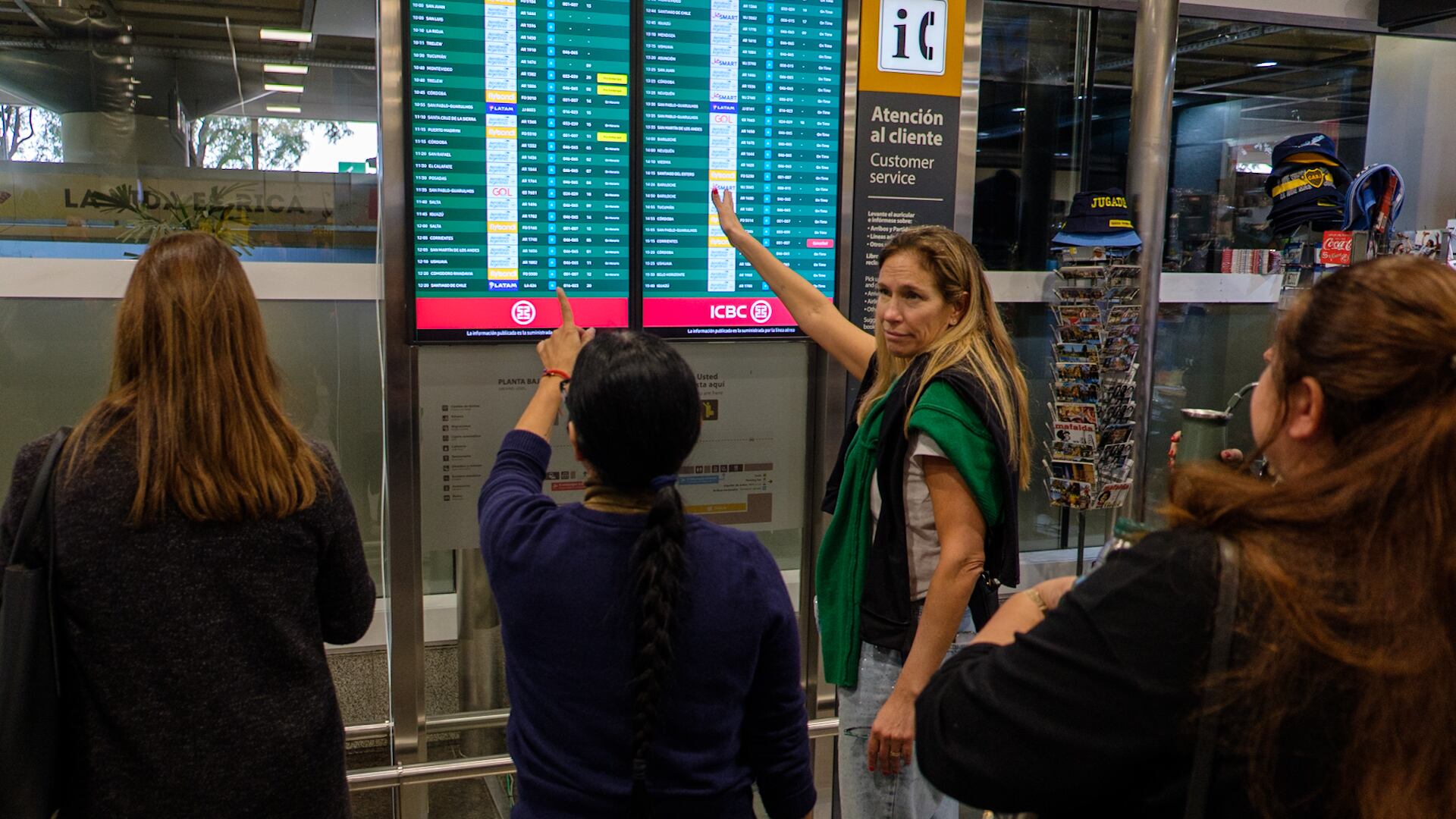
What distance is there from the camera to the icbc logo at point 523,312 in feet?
9.84

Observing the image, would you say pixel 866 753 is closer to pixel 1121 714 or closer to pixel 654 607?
pixel 654 607

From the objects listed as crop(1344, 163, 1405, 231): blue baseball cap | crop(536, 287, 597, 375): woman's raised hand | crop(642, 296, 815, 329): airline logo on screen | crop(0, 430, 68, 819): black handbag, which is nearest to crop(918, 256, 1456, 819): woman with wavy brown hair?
crop(536, 287, 597, 375): woman's raised hand

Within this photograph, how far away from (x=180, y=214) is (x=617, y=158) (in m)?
1.19

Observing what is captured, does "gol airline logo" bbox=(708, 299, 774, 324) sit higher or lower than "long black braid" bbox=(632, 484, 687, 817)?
higher

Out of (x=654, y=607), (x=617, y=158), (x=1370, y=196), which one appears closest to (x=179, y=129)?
(x=617, y=158)

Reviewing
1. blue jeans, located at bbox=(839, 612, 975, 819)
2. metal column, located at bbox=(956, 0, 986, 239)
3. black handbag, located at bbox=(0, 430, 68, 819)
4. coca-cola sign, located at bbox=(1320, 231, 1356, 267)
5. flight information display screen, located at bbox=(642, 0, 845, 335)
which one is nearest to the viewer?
black handbag, located at bbox=(0, 430, 68, 819)

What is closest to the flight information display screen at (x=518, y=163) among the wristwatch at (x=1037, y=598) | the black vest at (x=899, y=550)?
the black vest at (x=899, y=550)

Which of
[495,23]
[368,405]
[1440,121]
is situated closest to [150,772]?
[368,405]

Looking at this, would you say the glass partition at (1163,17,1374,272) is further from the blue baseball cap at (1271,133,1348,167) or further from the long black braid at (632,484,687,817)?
the long black braid at (632,484,687,817)

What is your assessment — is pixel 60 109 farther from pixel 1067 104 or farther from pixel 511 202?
pixel 1067 104

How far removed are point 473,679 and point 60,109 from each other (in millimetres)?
1937

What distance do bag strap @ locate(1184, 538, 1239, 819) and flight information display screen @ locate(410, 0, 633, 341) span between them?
2265mm

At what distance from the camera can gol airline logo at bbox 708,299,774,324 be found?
3.19 meters

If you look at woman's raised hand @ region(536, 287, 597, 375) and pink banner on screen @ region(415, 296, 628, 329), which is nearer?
woman's raised hand @ region(536, 287, 597, 375)
